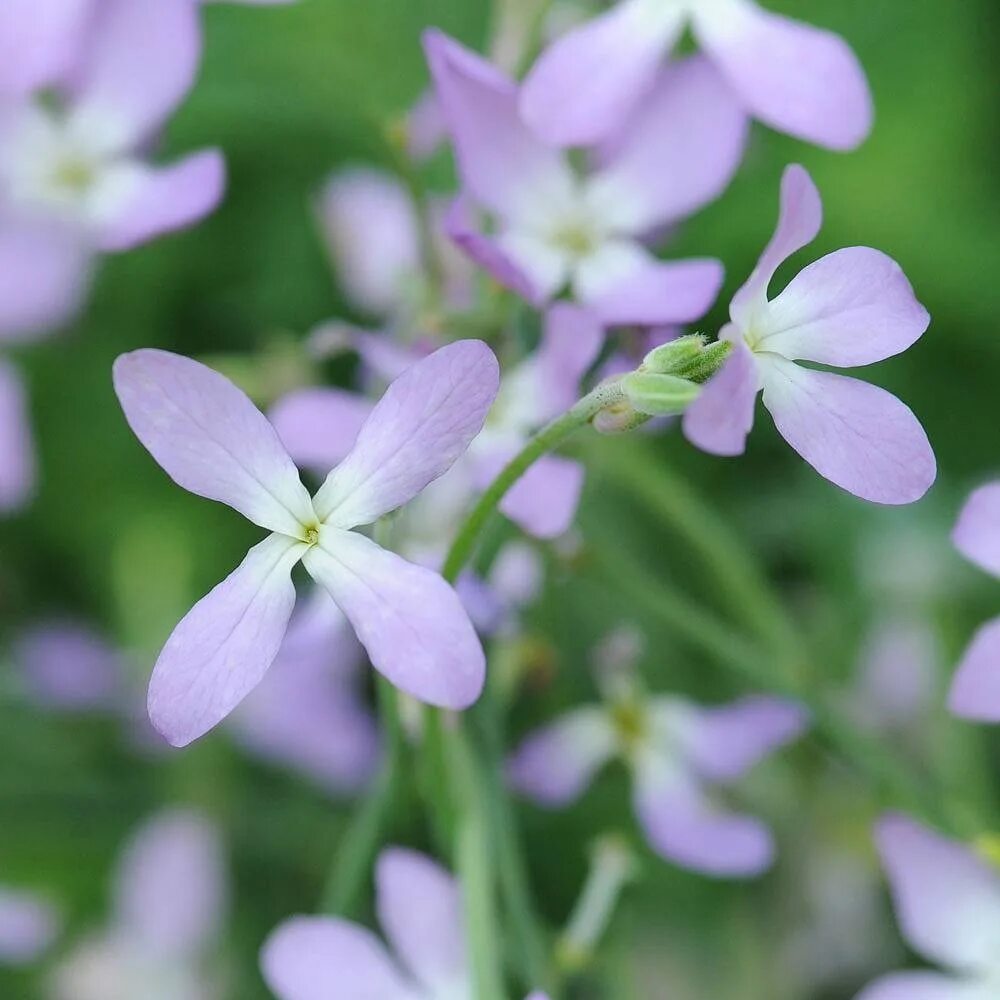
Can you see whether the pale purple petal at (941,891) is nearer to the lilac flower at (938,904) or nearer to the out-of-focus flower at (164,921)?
the lilac flower at (938,904)

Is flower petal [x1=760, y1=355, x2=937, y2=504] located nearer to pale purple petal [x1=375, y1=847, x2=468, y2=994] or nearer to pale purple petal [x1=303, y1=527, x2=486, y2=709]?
pale purple petal [x1=303, y1=527, x2=486, y2=709]

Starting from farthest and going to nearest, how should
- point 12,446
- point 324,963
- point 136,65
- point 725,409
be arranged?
1. point 12,446
2. point 136,65
3. point 324,963
4. point 725,409

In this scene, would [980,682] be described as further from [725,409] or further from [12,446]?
[12,446]

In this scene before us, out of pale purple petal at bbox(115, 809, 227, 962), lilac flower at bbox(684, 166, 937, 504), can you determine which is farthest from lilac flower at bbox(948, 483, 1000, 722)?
pale purple petal at bbox(115, 809, 227, 962)

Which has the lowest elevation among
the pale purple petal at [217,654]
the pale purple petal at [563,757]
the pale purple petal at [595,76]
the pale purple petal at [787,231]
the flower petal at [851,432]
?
the pale purple petal at [563,757]

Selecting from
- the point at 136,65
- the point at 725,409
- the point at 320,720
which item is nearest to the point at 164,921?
the point at 320,720

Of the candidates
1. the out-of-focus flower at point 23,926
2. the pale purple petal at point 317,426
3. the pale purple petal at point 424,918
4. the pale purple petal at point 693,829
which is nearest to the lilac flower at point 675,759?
the pale purple petal at point 693,829

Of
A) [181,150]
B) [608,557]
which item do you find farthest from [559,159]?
[181,150]
